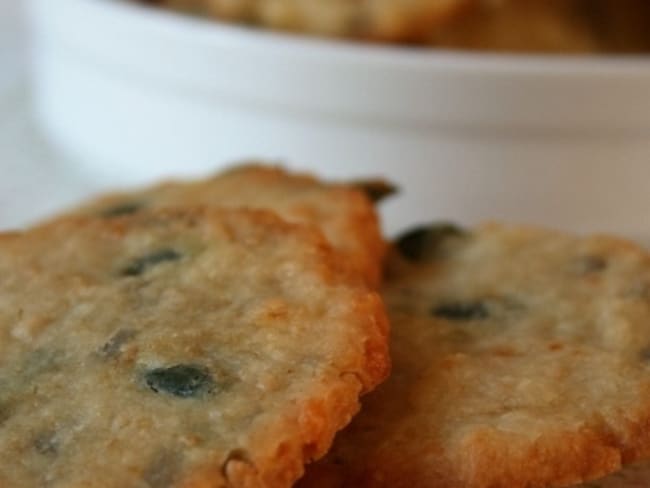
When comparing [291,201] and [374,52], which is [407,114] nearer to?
[374,52]

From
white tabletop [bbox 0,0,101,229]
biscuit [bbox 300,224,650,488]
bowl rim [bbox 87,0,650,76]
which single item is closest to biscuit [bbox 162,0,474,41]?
bowl rim [bbox 87,0,650,76]

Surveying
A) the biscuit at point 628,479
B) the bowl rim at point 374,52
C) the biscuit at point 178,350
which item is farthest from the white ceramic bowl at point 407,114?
the biscuit at point 628,479

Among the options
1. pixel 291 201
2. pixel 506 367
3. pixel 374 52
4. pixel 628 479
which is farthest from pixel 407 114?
pixel 628 479

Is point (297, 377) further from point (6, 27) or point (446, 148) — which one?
point (6, 27)

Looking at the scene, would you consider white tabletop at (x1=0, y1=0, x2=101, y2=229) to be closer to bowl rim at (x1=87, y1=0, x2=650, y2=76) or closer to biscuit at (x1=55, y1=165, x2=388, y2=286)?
bowl rim at (x1=87, y1=0, x2=650, y2=76)


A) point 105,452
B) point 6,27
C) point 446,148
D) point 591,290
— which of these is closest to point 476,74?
point 446,148

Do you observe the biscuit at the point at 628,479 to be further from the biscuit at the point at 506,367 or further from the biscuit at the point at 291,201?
the biscuit at the point at 291,201
